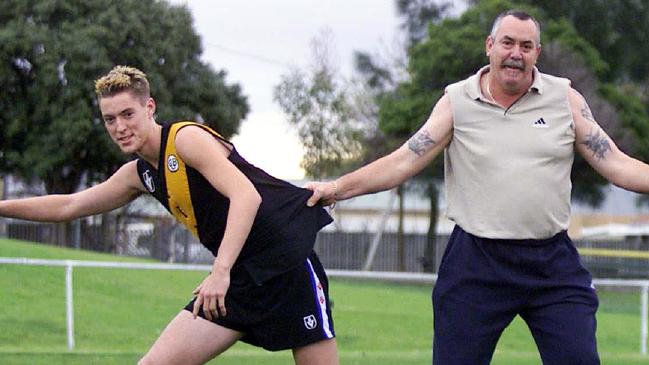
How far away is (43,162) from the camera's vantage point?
36.5 meters

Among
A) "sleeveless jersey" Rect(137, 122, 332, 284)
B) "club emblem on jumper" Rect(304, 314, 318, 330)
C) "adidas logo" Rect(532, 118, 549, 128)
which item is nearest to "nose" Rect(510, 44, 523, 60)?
"adidas logo" Rect(532, 118, 549, 128)

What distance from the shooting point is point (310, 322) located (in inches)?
245

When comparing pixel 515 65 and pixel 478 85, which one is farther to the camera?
pixel 478 85

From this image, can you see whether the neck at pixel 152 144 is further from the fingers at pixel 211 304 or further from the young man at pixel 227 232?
the fingers at pixel 211 304

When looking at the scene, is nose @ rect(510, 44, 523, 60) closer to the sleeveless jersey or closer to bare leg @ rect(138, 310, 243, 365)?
the sleeveless jersey

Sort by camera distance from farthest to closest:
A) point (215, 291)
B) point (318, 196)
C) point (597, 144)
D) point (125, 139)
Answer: point (318, 196)
point (597, 144)
point (125, 139)
point (215, 291)

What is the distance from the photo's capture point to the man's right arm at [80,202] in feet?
21.4

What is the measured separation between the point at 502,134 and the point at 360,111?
3639cm

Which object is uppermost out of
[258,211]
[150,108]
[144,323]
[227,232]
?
[150,108]

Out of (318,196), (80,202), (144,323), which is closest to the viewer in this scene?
(318,196)

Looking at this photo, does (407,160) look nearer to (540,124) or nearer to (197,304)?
(540,124)

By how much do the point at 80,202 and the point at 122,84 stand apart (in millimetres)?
957

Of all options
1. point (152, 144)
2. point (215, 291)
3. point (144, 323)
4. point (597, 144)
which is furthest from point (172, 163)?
point (144, 323)

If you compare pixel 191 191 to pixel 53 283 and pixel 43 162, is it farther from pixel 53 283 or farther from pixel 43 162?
pixel 43 162
